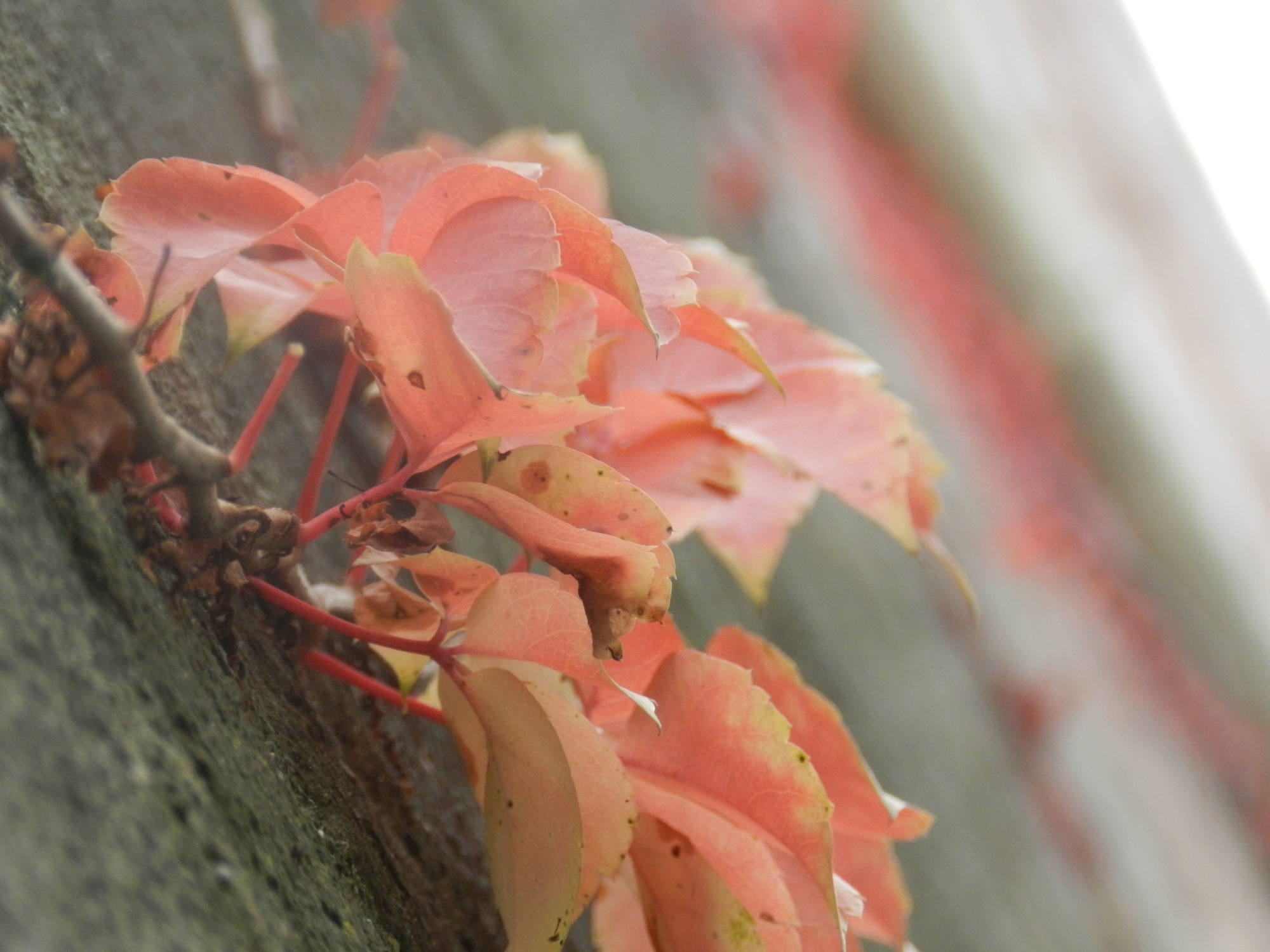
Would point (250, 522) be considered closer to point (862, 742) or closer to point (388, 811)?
point (388, 811)

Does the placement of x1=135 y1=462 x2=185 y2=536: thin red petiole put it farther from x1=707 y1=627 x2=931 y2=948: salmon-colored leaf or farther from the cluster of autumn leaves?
x1=707 y1=627 x2=931 y2=948: salmon-colored leaf

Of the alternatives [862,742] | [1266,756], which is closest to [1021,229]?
[1266,756]

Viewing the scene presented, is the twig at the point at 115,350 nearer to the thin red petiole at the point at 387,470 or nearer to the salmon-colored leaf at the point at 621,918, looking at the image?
the thin red petiole at the point at 387,470

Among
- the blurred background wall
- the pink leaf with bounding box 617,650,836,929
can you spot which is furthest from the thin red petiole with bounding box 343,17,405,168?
the pink leaf with bounding box 617,650,836,929

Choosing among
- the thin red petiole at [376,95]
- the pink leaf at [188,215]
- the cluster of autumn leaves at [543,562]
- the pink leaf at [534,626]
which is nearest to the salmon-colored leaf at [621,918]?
the cluster of autumn leaves at [543,562]

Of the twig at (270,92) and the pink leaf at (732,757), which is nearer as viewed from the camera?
the pink leaf at (732,757)

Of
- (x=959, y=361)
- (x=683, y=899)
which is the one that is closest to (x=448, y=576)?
(x=683, y=899)

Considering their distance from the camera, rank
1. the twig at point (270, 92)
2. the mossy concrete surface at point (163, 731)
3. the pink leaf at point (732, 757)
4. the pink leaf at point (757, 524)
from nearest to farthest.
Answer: the mossy concrete surface at point (163, 731) < the pink leaf at point (732, 757) < the pink leaf at point (757, 524) < the twig at point (270, 92)
